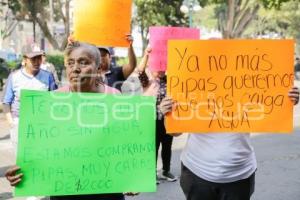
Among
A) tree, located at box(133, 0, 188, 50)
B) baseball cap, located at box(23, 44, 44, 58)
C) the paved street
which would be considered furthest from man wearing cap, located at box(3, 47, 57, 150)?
tree, located at box(133, 0, 188, 50)

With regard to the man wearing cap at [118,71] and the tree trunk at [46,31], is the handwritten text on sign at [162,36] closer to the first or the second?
the man wearing cap at [118,71]

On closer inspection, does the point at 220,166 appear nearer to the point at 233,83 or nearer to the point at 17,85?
the point at 233,83

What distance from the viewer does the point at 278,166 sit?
7.59 m

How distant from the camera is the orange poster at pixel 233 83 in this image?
123 inches

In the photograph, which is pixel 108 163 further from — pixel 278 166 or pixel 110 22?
pixel 278 166

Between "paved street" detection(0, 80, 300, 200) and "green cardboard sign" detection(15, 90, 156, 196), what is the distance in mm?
3120

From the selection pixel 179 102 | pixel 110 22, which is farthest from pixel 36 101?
pixel 110 22

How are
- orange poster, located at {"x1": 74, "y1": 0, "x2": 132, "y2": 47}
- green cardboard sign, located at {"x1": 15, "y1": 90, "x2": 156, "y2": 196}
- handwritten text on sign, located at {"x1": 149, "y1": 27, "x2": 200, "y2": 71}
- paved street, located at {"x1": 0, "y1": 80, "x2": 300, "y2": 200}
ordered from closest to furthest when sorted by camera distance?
green cardboard sign, located at {"x1": 15, "y1": 90, "x2": 156, "y2": 196}, orange poster, located at {"x1": 74, "y1": 0, "x2": 132, "y2": 47}, handwritten text on sign, located at {"x1": 149, "y1": 27, "x2": 200, "y2": 71}, paved street, located at {"x1": 0, "y1": 80, "x2": 300, "y2": 200}

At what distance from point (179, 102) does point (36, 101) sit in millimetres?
781

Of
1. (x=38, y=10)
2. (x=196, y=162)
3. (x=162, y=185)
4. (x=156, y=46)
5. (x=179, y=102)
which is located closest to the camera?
(x=179, y=102)

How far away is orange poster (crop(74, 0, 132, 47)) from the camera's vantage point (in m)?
4.86

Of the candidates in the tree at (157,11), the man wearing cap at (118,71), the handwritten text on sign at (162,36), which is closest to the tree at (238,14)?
the tree at (157,11)

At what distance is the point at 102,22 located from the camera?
4.95 metres

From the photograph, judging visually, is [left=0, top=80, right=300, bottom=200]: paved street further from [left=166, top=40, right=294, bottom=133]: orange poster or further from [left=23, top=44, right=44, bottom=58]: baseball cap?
[left=166, top=40, right=294, bottom=133]: orange poster
